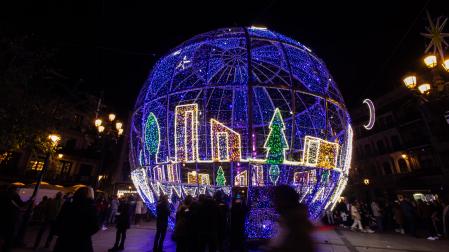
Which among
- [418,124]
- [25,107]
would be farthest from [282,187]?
[418,124]

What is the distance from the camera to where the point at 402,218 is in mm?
12953

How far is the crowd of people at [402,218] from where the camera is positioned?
1205 centimetres

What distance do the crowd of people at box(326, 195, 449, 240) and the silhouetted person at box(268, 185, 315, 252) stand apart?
10.8 metres

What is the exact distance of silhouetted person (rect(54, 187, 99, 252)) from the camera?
12.5ft

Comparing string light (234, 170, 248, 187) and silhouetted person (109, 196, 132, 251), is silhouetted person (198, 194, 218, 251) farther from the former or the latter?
silhouetted person (109, 196, 132, 251)

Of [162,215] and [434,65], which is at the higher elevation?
[434,65]

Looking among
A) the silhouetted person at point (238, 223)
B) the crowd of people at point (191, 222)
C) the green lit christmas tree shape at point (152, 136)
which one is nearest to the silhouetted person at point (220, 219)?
the crowd of people at point (191, 222)

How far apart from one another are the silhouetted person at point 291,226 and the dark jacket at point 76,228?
301 centimetres

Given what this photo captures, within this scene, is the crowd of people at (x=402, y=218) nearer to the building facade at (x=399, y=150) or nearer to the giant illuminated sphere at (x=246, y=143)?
the giant illuminated sphere at (x=246, y=143)

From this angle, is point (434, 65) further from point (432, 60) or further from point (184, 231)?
point (184, 231)

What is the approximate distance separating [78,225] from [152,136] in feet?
14.2

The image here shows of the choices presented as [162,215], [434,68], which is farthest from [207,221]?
[434,68]

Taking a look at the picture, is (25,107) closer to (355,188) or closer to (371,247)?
(371,247)

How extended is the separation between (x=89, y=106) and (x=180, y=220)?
9.07m
